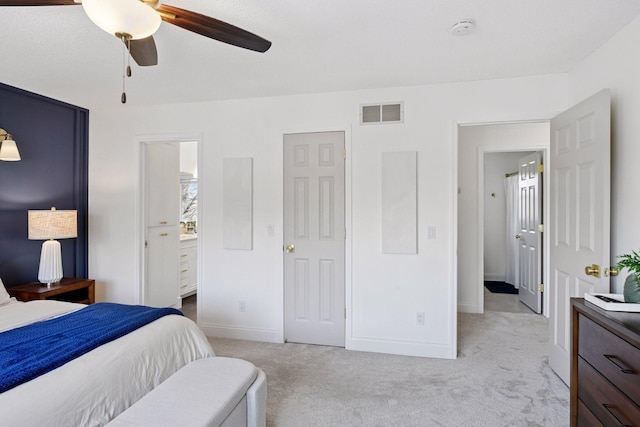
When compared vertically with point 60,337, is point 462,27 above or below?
above

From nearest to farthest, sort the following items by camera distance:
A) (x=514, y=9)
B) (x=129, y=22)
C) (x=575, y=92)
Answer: (x=129, y=22), (x=514, y=9), (x=575, y=92)

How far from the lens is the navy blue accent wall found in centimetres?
317

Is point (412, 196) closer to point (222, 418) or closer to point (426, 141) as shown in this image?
point (426, 141)

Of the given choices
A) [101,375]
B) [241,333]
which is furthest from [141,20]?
[241,333]

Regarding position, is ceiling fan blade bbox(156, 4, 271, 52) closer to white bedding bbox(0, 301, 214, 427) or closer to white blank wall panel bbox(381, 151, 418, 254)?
white bedding bbox(0, 301, 214, 427)

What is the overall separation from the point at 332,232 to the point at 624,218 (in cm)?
209

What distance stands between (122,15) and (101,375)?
1419 millimetres

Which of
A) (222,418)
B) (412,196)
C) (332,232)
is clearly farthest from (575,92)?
(222,418)

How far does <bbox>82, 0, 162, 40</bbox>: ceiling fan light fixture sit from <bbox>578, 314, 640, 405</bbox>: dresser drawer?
2.17 meters

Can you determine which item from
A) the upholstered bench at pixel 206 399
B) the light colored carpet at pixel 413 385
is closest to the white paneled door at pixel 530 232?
the light colored carpet at pixel 413 385

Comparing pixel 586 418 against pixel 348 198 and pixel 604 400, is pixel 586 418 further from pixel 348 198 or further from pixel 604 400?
pixel 348 198

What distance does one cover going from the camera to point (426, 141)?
3.11m

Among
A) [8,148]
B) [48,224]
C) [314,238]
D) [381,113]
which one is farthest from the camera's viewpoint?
[314,238]

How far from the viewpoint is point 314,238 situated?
339 cm
